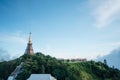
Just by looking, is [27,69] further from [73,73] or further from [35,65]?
[73,73]

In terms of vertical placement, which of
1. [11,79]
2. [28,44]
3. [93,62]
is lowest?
[11,79]

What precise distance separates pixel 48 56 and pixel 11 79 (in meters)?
19.4

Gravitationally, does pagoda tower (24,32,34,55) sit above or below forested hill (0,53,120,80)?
above

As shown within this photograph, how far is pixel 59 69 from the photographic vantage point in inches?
2768

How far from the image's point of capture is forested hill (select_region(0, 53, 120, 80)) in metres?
68.7

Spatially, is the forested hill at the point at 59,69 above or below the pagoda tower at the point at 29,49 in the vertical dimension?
below

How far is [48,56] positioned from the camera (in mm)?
87312

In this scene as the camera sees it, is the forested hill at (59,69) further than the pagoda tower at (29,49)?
No

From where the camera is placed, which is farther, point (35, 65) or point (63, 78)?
point (35, 65)

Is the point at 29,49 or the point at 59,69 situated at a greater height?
the point at 29,49

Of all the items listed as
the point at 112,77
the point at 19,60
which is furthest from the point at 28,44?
the point at 112,77

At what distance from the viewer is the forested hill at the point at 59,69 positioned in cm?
6873

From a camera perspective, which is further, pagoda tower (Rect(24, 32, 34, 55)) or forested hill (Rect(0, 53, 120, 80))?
pagoda tower (Rect(24, 32, 34, 55))

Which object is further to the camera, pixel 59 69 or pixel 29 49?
pixel 29 49
